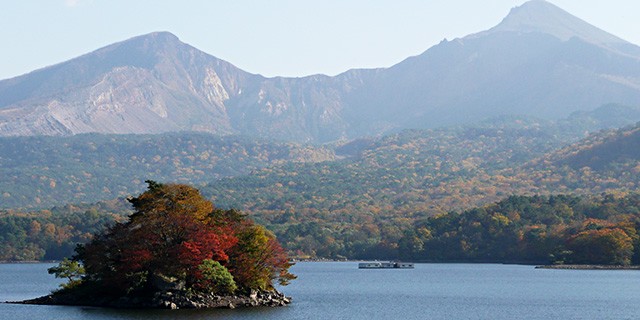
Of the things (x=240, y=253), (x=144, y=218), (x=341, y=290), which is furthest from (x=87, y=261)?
(x=341, y=290)

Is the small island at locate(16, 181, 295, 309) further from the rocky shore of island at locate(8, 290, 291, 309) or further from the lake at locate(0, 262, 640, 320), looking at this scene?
the lake at locate(0, 262, 640, 320)

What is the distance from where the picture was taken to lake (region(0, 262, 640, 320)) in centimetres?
10200

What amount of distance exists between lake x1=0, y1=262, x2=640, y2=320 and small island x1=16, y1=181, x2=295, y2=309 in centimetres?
288

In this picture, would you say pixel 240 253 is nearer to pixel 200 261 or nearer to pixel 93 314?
pixel 200 261

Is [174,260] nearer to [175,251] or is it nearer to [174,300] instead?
[175,251]

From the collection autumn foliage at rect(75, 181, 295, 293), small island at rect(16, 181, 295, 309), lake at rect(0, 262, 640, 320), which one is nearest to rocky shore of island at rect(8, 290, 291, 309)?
small island at rect(16, 181, 295, 309)

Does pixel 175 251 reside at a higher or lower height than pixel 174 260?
higher

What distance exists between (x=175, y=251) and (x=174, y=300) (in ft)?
15.3

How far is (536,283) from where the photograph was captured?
157750 mm

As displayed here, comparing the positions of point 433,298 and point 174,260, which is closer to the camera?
point 174,260

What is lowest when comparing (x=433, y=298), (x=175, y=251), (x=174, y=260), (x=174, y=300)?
(x=433, y=298)

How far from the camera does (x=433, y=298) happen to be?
133 m

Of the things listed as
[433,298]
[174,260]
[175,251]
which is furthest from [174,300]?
[433,298]

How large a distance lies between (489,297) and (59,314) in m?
56.5
